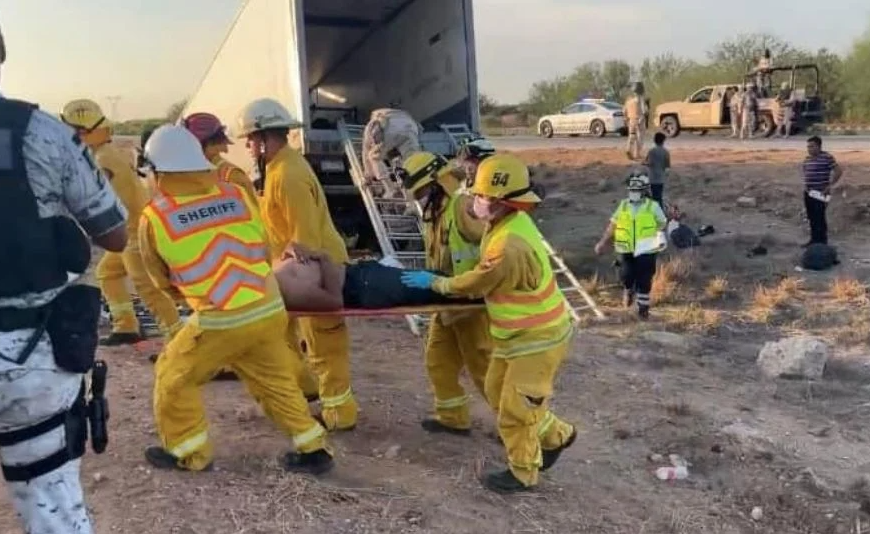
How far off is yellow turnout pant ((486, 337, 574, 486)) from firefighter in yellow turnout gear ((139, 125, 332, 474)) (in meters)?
0.93

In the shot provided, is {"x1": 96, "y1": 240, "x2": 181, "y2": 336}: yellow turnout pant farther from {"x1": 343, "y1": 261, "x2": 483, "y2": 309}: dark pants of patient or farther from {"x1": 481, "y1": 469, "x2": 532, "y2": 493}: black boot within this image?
{"x1": 481, "y1": 469, "x2": 532, "y2": 493}: black boot

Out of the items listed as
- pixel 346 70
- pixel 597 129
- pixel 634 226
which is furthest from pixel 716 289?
pixel 597 129

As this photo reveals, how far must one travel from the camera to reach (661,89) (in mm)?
47312

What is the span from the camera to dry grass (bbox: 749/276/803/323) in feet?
31.5

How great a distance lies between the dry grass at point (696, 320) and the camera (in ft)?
29.4

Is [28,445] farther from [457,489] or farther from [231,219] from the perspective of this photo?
[457,489]

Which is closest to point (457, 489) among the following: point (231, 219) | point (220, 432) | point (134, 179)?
point (220, 432)

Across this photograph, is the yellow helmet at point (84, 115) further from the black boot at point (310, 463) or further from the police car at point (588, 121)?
the police car at point (588, 121)

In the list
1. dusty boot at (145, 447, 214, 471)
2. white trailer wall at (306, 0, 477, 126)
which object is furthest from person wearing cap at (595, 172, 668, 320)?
dusty boot at (145, 447, 214, 471)

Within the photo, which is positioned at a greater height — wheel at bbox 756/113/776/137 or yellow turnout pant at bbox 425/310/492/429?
wheel at bbox 756/113/776/137

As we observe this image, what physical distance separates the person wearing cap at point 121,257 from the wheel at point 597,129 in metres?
26.8

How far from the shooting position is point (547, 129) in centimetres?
3484

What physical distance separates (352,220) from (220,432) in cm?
660

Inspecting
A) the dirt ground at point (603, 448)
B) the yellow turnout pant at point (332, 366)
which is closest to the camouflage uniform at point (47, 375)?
the dirt ground at point (603, 448)
